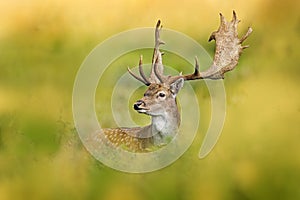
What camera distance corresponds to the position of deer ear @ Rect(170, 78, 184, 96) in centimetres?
405

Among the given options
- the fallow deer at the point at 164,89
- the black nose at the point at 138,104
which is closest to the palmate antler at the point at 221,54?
the fallow deer at the point at 164,89

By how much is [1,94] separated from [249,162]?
3.31ft

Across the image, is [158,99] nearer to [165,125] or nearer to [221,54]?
[165,125]

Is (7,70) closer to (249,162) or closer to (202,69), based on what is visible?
(202,69)

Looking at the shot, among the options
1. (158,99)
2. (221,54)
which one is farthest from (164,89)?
(221,54)

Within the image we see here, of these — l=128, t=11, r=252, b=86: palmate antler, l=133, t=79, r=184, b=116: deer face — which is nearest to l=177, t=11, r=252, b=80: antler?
l=128, t=11, r=252, b=86: palmate antler

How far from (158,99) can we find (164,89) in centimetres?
5

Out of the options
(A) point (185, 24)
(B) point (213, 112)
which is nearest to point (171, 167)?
(B) point (213, 112)

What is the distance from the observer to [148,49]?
414cm

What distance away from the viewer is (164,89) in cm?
403

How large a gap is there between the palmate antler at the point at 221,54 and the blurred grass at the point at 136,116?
0.03 m

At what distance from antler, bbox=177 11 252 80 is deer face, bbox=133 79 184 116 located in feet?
0.35

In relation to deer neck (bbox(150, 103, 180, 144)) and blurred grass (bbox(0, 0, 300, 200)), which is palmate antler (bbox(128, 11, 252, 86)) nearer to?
blurred grass (bbox(0, 0, 300, 200))

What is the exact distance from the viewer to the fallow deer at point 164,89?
403cm
